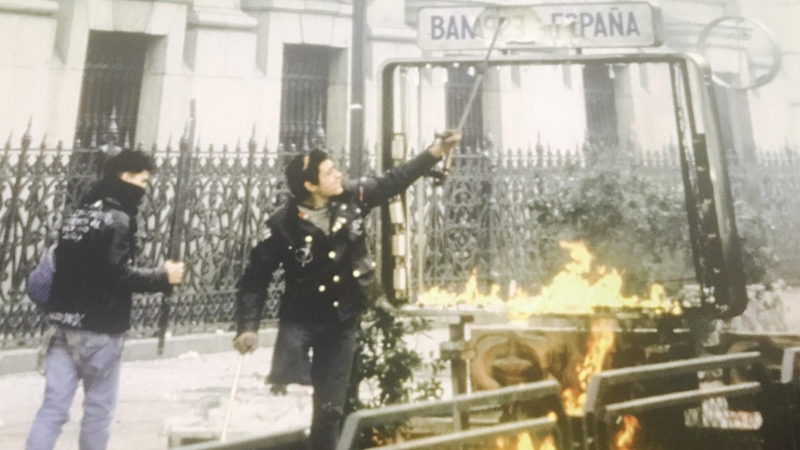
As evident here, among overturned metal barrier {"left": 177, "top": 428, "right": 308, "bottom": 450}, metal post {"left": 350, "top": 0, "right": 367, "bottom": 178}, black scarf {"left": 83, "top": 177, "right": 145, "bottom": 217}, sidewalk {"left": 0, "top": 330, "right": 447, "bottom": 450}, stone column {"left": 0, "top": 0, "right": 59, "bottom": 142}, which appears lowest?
sidewalk {"left": 0, "top": 330, "right": 447, "bottom": 450}

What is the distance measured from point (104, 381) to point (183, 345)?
4.25m

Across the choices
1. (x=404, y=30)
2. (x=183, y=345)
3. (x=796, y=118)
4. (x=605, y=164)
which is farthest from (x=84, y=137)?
(x=796, y=118)

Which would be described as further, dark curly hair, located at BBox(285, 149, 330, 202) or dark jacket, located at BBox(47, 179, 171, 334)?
dark curly hair, located at BBox(285, 149, 330, 202)

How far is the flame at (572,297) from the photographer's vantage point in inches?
170

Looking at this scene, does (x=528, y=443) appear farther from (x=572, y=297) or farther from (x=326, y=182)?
(x=572, y=297)

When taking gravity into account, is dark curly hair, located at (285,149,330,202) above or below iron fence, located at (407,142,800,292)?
below

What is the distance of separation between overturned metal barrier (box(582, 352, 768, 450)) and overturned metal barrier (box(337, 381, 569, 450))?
0.58ft

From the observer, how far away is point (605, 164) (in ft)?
27.3

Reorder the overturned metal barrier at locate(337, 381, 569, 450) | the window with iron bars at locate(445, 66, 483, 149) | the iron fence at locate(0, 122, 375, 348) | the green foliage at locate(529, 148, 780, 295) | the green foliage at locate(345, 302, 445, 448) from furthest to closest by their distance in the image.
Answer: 1. the window with iron bars at locate(445, 66, 483, 149)
2. the green foliage at locate(529, 148, 780, 295)
3. the iron fence at locate(0, 122, 375, 348)
4. the green foliage at locate(345, 302, 445, 448)
5. the overturned metal barrier at locate(337, 381, 569, 450)

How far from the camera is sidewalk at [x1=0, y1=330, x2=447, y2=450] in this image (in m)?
4.71

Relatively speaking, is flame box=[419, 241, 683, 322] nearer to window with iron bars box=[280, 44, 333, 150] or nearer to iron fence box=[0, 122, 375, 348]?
iron fence box=[0, 122, 375, 348]

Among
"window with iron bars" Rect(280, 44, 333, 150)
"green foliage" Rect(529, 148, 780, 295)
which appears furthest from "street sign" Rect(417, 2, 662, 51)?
"window with iron bars" Rect(280, 44, 333, 150)

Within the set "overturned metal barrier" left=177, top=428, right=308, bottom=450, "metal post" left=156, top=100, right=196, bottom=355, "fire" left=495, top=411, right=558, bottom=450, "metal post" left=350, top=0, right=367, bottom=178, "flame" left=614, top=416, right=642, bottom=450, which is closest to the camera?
"overturned metal barrier" left=177, top=428, right=308, bottom=450

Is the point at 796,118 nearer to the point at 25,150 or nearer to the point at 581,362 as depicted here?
the point at 581,362
